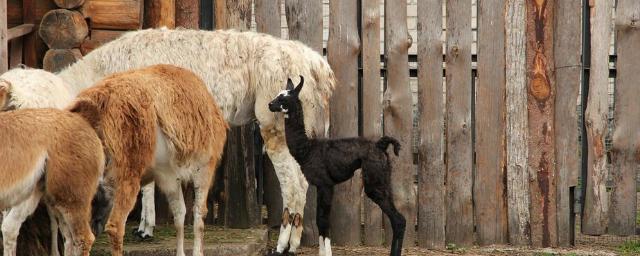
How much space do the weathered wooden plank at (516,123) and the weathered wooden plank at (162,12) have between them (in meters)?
2.67

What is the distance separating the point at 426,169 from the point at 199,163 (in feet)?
7.45

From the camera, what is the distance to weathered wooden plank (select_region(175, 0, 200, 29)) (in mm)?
9727

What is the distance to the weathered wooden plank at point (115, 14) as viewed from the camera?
9.27 meters

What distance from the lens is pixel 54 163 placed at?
A: 6.69 m

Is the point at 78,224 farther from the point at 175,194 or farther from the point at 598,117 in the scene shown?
the point at 598,117

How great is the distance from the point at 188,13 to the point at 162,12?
0.22m

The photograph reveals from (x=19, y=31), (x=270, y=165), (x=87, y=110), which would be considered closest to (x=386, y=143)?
(x=270, y=165)

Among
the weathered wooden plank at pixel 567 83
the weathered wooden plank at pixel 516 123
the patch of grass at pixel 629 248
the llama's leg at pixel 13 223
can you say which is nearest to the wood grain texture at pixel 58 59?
the llama's leg at pixel 13 223

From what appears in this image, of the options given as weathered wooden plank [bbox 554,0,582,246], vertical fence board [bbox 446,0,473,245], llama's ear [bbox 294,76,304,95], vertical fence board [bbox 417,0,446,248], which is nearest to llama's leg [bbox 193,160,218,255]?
llama's ear [bbox 294,76,304,95]

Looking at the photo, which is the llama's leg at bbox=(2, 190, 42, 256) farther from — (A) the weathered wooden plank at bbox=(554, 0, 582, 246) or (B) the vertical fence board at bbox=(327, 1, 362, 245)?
(A) the weathered wooden plank at bbox=(554, 0, 582, 246)

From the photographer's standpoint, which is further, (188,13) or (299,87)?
(188,13)

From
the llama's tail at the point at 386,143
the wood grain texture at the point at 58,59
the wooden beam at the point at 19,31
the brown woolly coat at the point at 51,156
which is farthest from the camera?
the wood grain texture at the point at 58,59

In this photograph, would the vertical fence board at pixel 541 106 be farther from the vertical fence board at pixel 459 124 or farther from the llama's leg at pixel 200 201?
the llama's leg at pixel 200 201

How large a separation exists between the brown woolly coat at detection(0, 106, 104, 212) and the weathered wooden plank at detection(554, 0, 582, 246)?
4.01m
